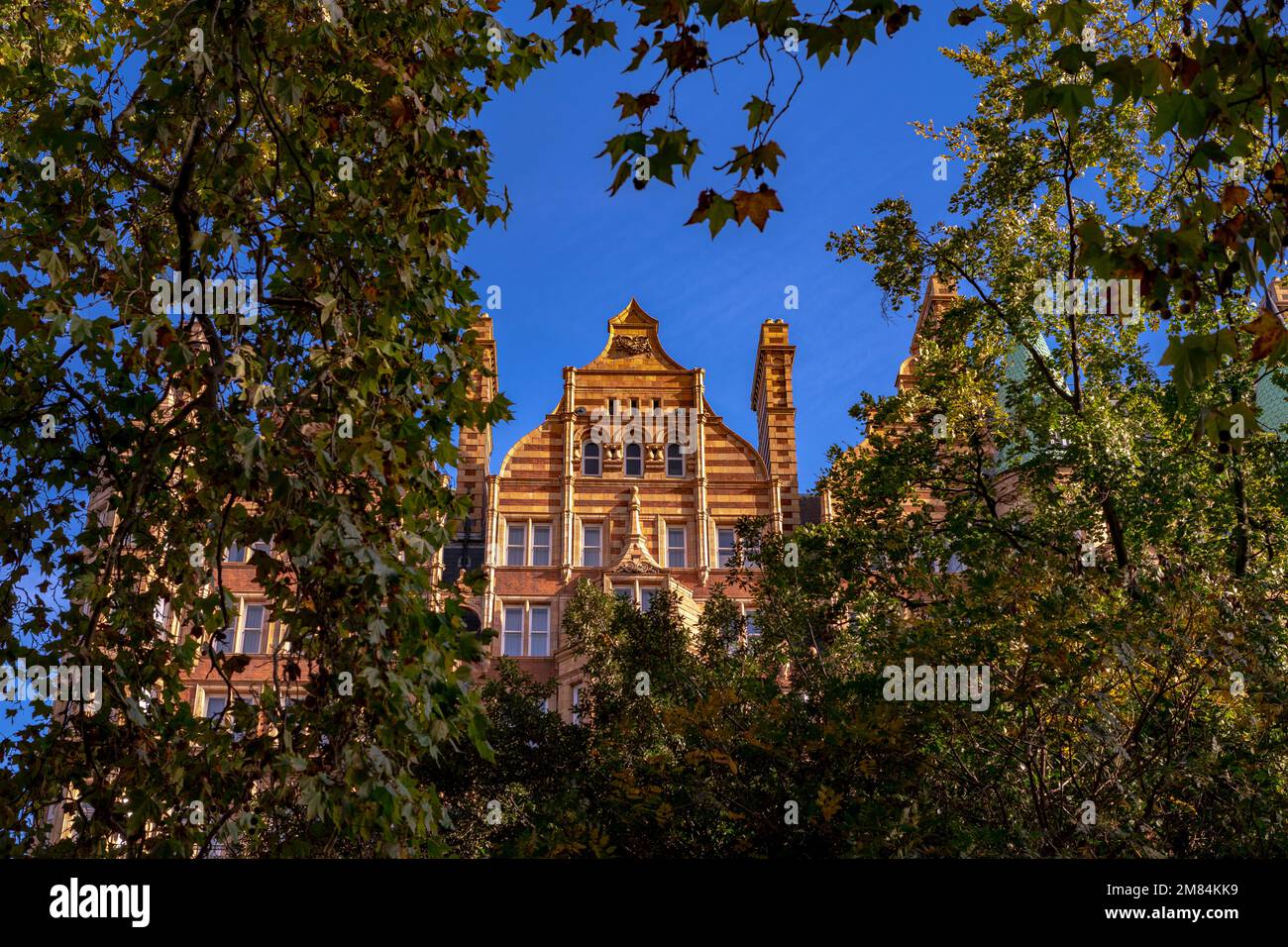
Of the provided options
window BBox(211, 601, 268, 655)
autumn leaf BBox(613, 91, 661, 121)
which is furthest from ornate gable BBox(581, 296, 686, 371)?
autumn leaf BBox(613, 91, 661, 121)

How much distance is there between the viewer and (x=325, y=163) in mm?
8164

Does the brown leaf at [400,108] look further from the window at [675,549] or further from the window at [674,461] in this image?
the window at [674,461]

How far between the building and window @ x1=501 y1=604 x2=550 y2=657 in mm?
39

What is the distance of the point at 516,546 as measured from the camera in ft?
109

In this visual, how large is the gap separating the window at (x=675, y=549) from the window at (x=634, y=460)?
2194 mm

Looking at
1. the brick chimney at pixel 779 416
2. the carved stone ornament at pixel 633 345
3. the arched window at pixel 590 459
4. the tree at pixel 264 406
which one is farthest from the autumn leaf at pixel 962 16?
the carved stone ornament at pixel 633 345

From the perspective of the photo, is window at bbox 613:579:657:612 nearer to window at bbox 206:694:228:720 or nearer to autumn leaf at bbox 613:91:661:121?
window at bbox 206:694:228:720

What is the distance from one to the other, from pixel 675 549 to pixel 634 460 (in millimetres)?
3233

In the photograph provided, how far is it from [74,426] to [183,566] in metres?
1.33

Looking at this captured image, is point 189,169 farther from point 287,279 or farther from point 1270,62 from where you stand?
point 1270,62

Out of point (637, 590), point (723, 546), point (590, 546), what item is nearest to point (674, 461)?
point (723, 546)

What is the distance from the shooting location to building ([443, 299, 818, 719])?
3250cm

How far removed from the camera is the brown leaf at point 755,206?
19.0ft
